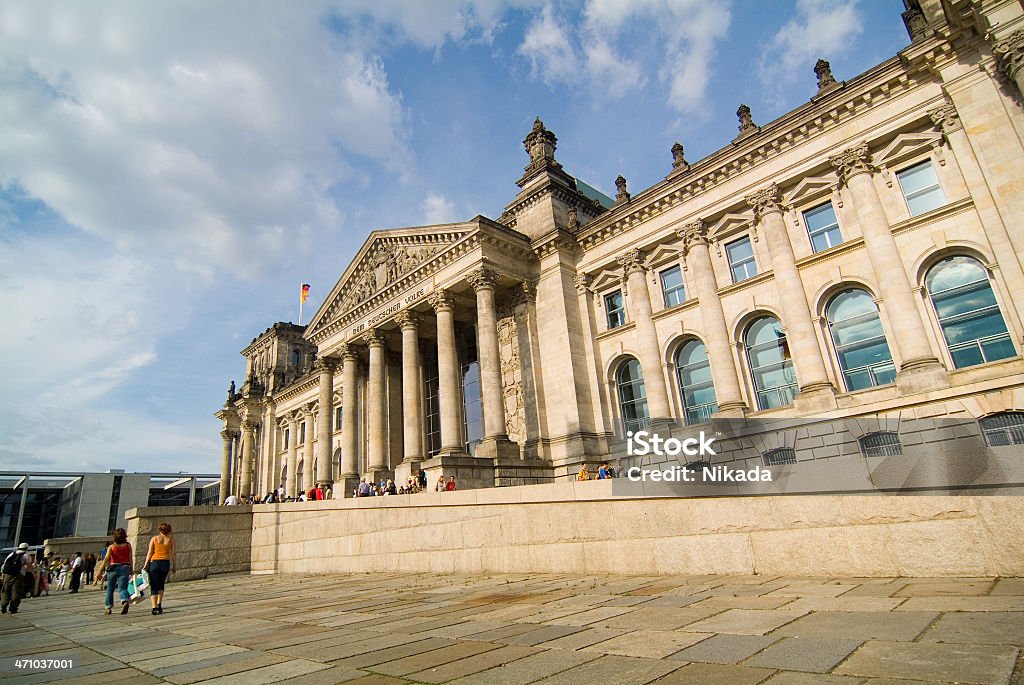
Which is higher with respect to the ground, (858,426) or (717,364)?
(717,364)

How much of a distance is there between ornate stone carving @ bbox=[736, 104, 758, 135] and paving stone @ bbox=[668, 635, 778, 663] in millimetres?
23872

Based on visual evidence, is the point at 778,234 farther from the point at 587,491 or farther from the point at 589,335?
the point at 587,491

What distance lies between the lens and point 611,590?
867cm

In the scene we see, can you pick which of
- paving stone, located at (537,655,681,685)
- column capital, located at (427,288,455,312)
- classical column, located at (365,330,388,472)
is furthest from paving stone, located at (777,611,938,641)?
classical column, located at (365,330,388,472)

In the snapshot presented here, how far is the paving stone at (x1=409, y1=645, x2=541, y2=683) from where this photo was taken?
4293 millimetres

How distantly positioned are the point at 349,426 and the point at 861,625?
32.7 metres

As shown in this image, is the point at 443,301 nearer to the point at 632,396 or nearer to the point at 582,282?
the point at 582,282

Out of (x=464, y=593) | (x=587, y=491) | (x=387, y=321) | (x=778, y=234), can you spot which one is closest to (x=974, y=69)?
(x=778, y=234)

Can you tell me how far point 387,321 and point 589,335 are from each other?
12450 millimetres

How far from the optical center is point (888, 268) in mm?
19141

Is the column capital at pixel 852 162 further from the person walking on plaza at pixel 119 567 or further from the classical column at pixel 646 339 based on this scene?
the person walking on plaza at pixel 119 567

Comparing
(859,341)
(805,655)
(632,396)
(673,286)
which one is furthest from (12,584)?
(859,341)

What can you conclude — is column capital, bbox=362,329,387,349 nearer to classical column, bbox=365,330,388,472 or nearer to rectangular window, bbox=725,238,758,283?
classical column, bbox=365,330,388,472

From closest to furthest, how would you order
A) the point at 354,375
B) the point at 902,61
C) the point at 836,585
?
the point at 836,585, the point at 902,61, the point at 354,375
